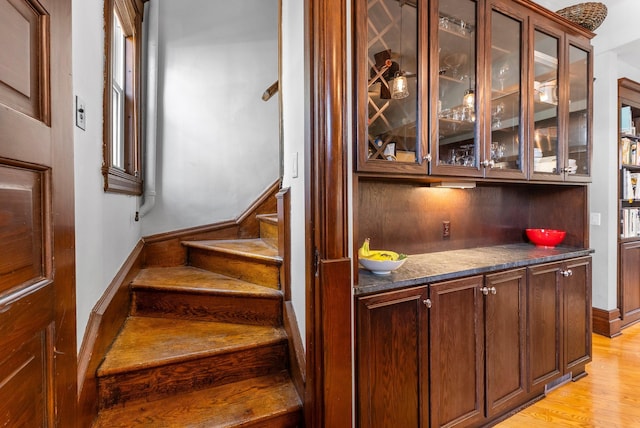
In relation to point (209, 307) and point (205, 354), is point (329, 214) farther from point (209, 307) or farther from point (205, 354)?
point (209, 307)

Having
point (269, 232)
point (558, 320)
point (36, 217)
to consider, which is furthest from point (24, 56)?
point (558, 320)

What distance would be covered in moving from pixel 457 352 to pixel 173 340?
1.47 meters

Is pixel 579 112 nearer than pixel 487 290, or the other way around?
pixel 487 290

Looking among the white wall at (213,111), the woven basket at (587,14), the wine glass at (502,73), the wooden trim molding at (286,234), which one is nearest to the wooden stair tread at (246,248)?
the wooden trim molding at (286,234)

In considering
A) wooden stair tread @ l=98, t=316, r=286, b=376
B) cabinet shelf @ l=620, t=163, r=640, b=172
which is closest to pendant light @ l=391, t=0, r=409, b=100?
wooden stair tread @ l=98, t=316, r=286, b=376

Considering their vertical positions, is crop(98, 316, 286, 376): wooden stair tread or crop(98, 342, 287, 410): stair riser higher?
crop(98, 316, 286, 376): wooden stair tread

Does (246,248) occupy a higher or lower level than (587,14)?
lower

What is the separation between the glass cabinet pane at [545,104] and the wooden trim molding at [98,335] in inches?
104

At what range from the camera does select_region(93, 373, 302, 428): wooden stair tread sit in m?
1.26

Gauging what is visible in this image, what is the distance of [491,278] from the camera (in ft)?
5.39

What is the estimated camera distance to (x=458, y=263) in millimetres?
1744

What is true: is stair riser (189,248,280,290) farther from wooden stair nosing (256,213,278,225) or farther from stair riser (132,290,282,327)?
wooden stair nosing (256,213,278,225)

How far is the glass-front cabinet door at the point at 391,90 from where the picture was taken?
1.36m

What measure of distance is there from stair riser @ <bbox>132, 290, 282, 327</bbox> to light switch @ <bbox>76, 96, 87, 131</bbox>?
41.6 inches
